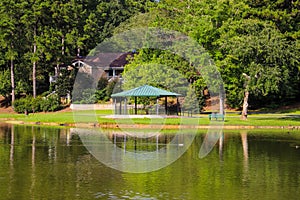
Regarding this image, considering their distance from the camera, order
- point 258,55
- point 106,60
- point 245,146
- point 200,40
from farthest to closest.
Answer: point 106,60
point 200,40
point 258,55
point 245,146

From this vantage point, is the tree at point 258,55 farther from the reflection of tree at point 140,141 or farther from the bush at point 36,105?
the bush at point 36,105

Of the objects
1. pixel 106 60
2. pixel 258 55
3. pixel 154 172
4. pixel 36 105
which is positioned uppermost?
pixel 106 60

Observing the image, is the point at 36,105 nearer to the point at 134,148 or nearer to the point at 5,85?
the point at 5,85

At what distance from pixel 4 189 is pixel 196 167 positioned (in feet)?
29.9

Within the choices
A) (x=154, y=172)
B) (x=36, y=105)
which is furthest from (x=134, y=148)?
(x=36, y=105)

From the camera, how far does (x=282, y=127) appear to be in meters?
45.5

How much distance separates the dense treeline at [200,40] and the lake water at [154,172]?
39.0 feet

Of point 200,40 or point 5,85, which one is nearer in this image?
point 200,40

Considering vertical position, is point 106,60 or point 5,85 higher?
point 106,60

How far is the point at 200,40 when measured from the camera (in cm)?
5562

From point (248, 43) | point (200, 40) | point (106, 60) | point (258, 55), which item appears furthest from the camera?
point (106, 60)

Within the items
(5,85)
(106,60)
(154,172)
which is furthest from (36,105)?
(154,172)

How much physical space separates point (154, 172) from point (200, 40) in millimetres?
32485

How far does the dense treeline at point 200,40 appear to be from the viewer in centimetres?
4866
